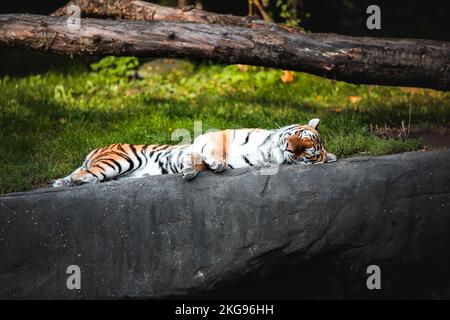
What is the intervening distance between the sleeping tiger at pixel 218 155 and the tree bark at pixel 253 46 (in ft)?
4.37

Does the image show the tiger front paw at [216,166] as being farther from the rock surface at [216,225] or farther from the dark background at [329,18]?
the dark background at [329,18]

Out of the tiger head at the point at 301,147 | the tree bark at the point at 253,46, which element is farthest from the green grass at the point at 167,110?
the tiger head at the point at 301,147

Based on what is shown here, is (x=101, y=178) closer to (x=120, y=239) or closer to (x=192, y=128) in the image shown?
(x=120, y=239)

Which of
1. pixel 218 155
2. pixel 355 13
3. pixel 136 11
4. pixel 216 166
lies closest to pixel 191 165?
pixel 216 166

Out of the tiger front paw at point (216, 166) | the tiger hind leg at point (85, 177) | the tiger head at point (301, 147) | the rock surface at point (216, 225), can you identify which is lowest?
the rock surface at point (216, 225)

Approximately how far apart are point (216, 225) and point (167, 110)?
332 centimetres

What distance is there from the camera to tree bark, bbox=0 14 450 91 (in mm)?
7027

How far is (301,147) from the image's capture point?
217 inches

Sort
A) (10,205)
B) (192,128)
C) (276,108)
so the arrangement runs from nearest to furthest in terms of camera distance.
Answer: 1. (10,205)
2. (192,128)
3. (276,108)

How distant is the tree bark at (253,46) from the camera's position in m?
7.03

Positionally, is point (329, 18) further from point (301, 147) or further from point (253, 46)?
point (301, 147)
